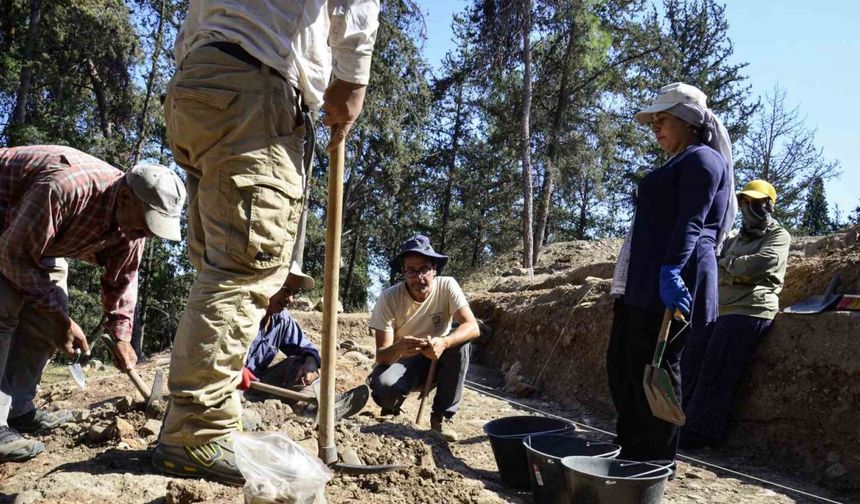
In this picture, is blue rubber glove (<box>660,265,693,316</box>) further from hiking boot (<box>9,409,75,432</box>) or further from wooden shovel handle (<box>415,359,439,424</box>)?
hiking boot (<box>9,409,75,432</box>)

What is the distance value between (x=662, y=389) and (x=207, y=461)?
2.06m

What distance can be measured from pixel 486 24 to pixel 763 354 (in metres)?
14.5

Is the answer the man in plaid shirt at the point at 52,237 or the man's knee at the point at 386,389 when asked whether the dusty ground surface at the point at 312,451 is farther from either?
the man in plaid shirt at the point at 52,237

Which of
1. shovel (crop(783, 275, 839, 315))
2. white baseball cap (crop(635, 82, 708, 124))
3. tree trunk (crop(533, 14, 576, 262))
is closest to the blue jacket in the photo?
white baseball cap (crop(635, 82, 708, 124))

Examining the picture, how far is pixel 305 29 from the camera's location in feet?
7.34

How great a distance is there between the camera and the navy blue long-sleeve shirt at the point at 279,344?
475 centimetres

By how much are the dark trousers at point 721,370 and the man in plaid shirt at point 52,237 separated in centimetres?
383

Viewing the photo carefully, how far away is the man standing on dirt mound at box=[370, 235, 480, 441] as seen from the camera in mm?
4363

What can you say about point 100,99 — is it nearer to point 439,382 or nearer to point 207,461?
point 439,382

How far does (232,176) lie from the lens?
2102 mm

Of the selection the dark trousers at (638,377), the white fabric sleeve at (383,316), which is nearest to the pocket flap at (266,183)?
the dark trousers at (638,377)

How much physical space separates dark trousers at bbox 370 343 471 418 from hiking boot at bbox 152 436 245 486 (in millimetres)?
2209

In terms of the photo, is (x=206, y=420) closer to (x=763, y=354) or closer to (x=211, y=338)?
(x=211, y=338)

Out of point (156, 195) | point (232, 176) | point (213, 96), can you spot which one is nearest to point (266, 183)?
point (232, 176)
